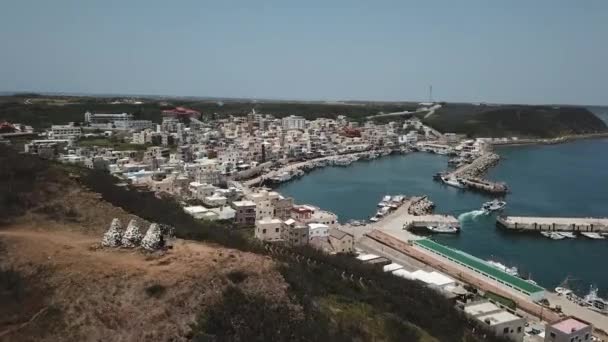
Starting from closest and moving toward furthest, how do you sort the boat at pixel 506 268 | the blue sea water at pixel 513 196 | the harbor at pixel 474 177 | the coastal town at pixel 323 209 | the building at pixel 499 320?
the building at pixel 499 320 → the coastal town at pixel 323 209 → the boat at pixel 506 268 → the blue sea water at pixel 513 196 → the harbor at pixel 474 177

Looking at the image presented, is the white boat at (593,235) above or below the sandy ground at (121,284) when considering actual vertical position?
below

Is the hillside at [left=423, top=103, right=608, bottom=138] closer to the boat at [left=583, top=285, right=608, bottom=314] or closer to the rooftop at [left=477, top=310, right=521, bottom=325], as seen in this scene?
the boat at [left=583, top=285, right=608, bottom=314]

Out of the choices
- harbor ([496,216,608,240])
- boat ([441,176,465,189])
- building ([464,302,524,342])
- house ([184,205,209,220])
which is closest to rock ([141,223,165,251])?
building ([464,302,524,342])

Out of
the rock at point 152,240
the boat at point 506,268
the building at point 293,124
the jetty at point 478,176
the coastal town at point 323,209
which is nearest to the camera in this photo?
the rock at point 152,240

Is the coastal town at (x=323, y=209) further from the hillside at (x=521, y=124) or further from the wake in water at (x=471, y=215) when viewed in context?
the hillside at (x=521, y=124)

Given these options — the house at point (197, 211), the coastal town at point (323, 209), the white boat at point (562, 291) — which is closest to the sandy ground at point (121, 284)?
the coastal town at point (323, 209)

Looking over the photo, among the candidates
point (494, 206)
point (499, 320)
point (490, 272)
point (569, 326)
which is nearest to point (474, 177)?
point (494, 206)
